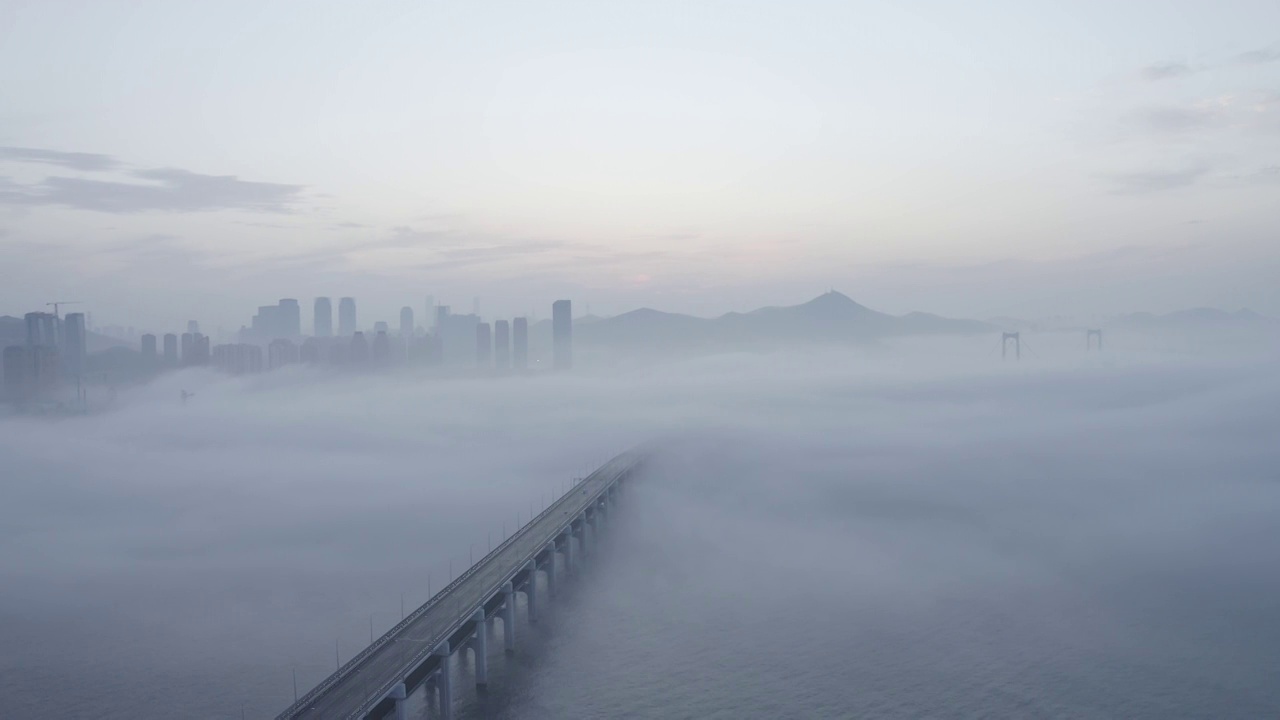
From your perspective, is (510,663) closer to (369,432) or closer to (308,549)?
(308,549)

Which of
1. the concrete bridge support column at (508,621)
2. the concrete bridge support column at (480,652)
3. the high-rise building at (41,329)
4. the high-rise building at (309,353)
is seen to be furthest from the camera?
the high-rise building at (309,353)

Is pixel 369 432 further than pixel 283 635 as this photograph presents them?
Yes

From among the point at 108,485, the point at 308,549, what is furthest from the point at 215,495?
the point at 308,549

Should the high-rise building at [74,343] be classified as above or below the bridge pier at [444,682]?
above

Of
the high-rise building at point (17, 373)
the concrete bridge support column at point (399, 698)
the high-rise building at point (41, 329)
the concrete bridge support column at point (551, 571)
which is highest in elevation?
the high-rise building at point (41, 329)

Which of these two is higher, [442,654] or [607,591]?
[442,654]

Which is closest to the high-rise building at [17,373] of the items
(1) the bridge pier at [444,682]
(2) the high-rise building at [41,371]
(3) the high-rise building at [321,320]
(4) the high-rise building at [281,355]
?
(2) the high-rise building at [41,371]

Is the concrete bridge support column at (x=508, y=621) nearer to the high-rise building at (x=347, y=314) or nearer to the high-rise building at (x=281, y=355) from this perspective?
the high-rise building at (x=281, y=355)
